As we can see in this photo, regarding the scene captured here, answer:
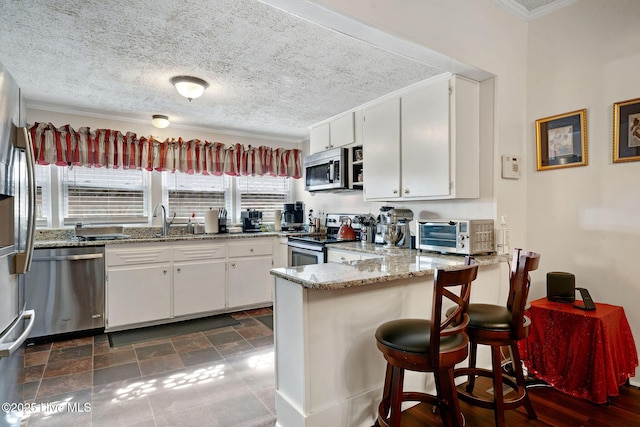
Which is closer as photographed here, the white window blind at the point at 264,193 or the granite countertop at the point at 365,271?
the granite countertop at the point at 365,271

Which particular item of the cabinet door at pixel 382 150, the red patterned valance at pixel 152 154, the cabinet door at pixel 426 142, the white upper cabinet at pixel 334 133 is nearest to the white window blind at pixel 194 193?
the red patterned valance at pixel 152 154

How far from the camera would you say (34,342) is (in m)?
3.18

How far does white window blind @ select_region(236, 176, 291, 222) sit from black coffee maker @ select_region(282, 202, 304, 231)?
334 mm

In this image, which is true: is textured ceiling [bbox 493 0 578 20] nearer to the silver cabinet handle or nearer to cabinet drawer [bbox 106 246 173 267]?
cabinet drawer [bbox 106 246 173 267]

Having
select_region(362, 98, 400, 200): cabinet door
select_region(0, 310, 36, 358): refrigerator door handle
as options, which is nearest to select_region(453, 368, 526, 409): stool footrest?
select_region(362, 98, 400, 200): cabinet door

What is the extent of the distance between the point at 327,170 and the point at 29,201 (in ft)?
9.33

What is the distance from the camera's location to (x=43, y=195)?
146 inches

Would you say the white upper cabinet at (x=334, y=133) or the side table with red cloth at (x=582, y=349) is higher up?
the white upper cabinet at (x=334, y=133)

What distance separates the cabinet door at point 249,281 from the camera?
4109 mm

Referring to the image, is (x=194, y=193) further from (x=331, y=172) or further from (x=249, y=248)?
(x=331, y=172)

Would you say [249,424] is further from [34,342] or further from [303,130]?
[303,130]

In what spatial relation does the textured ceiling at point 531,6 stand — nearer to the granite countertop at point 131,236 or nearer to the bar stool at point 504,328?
the bar stool at point 504,328

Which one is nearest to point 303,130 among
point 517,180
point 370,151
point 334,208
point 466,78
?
point 334,208

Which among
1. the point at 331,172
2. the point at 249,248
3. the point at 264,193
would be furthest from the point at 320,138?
the point at 249,248
